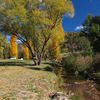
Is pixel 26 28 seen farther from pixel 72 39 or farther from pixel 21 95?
pixel 72 39

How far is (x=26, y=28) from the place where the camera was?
45.2 metres

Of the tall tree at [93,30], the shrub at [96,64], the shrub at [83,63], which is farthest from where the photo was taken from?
the tall tree at [93,30]

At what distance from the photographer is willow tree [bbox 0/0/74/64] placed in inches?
1761

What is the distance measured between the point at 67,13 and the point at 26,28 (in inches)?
272

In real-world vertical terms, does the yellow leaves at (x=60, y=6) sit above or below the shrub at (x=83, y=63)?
above

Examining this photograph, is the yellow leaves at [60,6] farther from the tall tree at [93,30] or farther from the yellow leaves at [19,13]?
the tall tree at [93,30]

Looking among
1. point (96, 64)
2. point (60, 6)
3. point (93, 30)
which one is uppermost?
point (60, 6)

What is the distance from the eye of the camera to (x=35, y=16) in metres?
44.5

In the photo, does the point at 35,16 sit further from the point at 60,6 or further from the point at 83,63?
the point at 83,63

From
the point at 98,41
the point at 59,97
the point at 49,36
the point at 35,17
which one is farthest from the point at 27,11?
the point at 59,97

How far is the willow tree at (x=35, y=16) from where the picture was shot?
44728 millimetres

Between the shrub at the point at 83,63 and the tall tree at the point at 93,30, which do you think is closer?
the shrub at the point at 83,63

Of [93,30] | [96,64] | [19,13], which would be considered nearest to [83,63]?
[96,64]

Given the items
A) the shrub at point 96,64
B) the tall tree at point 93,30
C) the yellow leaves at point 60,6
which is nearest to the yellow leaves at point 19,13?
the yellow leaves at point 60,6
